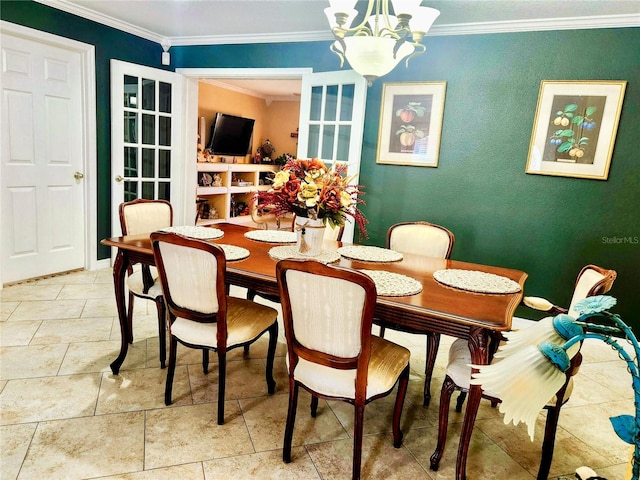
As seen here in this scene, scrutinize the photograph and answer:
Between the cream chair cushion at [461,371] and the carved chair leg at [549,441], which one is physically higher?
the cream chair cushion at [461,371]

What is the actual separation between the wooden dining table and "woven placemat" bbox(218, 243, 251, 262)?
1.1 inches

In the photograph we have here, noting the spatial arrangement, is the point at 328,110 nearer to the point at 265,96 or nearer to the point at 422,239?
the point at 422,239

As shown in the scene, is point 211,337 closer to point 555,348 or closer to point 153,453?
point 153,453

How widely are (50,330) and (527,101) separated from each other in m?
3.90

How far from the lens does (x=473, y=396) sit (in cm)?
164

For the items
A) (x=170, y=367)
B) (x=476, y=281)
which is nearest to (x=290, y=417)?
(x=170, y=367)

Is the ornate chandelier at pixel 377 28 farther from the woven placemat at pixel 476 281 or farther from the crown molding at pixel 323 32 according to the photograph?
the crown molding at pixel 323 32

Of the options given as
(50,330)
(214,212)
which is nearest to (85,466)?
(50,330)

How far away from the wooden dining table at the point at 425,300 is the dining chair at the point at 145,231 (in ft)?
0.51

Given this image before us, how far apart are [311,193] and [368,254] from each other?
57 centimetres

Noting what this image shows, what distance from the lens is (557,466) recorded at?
1909mm

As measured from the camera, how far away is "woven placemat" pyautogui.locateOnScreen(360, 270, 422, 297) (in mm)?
1721

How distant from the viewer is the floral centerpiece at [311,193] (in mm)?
2014

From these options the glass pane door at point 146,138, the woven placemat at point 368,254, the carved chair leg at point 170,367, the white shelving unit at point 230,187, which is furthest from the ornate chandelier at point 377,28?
the white shelving unit at point 230,187
